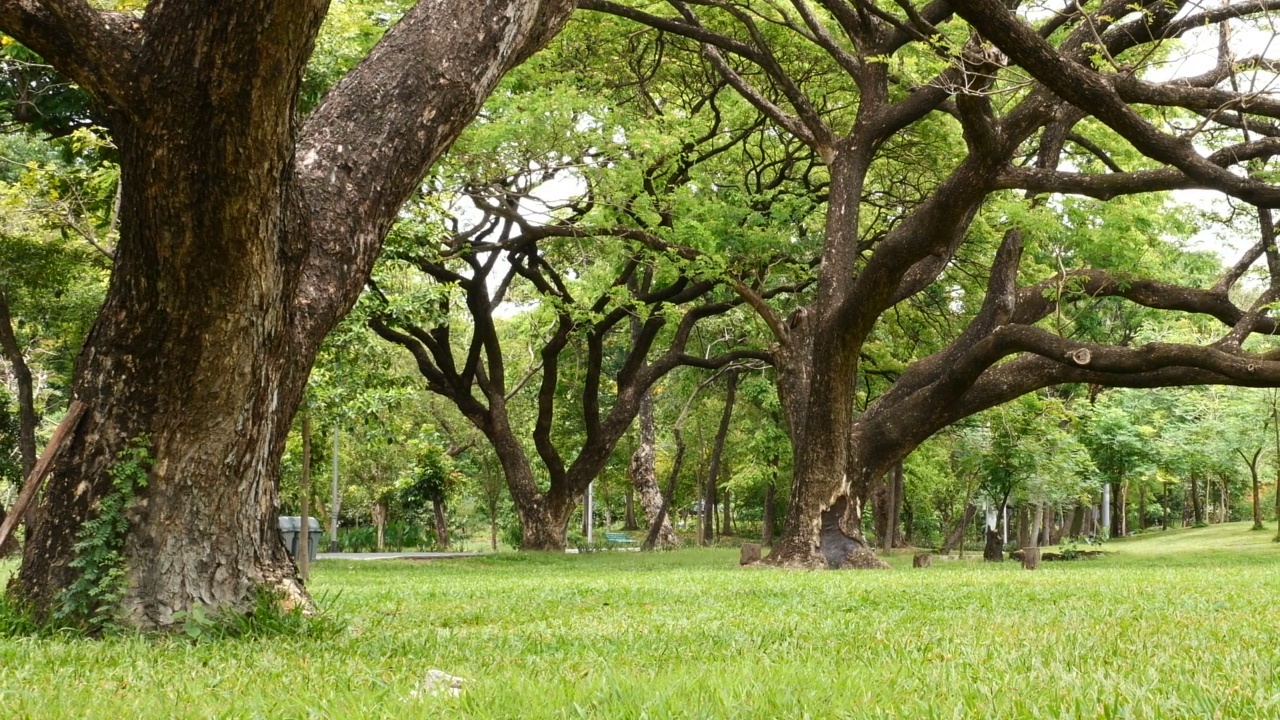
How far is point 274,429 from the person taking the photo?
6.61 meters

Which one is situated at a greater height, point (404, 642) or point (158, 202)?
point (158, 202)

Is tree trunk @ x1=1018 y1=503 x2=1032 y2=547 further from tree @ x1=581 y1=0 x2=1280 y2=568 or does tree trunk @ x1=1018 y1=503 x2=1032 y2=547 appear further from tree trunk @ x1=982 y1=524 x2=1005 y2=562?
tree @ x1=581 y1=0 x2=1280 y2=568

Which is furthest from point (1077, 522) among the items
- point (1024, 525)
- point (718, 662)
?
point (718, 662)

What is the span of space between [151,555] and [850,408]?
11.7 m

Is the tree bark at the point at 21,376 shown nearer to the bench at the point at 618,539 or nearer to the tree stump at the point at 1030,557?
the tree stump at the point at 1030,557

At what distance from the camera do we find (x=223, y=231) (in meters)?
5.46

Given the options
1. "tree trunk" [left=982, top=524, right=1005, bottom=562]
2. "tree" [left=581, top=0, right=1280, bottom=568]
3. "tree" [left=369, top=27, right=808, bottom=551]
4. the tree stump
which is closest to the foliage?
Answer: "tree" [left=581, top=0, right=1280, bottom=568]

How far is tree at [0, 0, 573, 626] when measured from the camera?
491 centimetres

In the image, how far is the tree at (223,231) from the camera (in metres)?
4.91

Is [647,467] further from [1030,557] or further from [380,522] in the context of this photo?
[380,522]

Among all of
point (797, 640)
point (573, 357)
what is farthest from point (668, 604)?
point (573, 357)

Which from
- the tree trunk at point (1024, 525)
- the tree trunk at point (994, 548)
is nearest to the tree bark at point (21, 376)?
the tree trunk at point (994, 548)

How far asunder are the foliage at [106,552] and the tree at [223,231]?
0.19 feet

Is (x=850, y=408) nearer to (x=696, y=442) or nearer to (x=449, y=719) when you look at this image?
(x=449, y=719)
